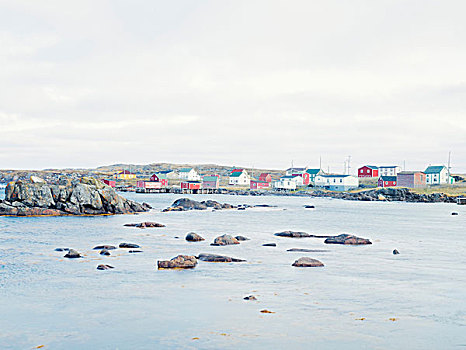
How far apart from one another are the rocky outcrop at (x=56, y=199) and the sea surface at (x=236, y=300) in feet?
102

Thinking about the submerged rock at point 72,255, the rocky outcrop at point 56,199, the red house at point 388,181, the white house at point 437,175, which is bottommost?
the submerged rock at point 72,255

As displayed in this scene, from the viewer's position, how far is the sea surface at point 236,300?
14.9 metres

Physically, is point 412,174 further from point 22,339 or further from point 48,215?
point 22,339

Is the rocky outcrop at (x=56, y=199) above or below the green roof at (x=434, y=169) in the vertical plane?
below

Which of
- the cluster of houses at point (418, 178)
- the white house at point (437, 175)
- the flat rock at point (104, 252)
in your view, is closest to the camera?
the flat rock at point (104, 252)

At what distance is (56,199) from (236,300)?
177ft

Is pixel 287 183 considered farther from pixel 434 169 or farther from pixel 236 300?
pixel 236 300

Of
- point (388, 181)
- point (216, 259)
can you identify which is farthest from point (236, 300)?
point (388, 181)

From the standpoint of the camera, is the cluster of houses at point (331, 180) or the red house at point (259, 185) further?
the red house at point (259, 185)

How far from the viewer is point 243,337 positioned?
1502 centimetres

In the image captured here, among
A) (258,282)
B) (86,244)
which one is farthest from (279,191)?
(258,282)

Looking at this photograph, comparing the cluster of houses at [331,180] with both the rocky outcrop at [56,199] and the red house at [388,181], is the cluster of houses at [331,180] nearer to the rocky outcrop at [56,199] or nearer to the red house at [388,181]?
the red house at [388,181]

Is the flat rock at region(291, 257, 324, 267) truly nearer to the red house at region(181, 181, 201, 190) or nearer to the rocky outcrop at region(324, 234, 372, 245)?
the rocky outcrop at region(324, 234, 372, 245)

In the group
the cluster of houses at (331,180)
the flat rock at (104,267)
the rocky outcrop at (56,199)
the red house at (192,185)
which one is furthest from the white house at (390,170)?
the flat rock at (104,267)
